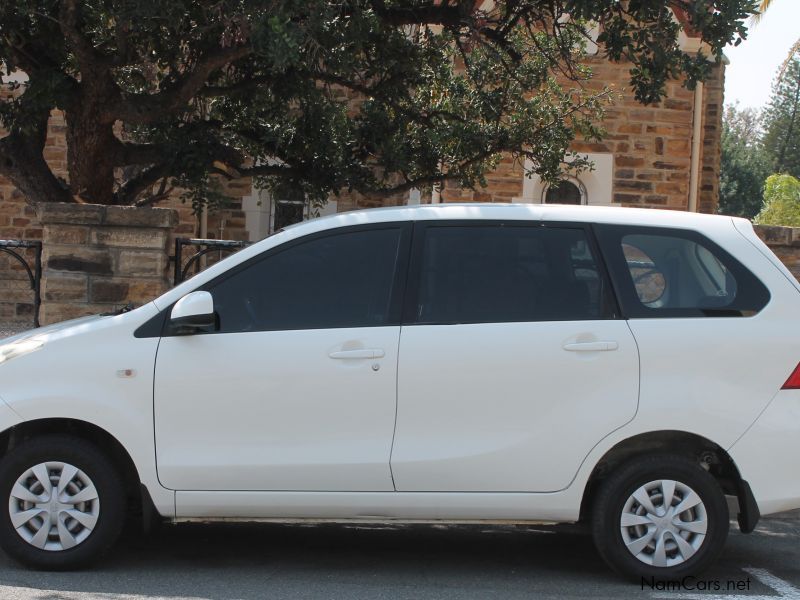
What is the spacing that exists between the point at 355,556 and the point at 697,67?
4.64 metres

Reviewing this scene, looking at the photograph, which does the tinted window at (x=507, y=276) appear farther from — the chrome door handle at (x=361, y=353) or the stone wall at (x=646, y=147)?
the stone wall at (x=646, y=147)

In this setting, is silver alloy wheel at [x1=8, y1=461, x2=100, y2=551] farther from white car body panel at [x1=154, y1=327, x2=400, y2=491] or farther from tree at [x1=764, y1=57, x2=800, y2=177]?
tree at [x1=764, y1=57, x2=800, y2=177]

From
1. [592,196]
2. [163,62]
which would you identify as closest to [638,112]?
[592,196]

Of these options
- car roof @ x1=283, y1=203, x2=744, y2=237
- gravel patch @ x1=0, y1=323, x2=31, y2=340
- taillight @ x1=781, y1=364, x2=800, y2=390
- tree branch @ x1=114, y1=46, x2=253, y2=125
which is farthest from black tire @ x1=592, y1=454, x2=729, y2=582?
gravel patch @ x1=0, y1=323, x2=31, y2=340

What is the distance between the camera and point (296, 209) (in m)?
17.3

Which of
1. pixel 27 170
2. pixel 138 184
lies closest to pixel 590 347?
pixel 138 184

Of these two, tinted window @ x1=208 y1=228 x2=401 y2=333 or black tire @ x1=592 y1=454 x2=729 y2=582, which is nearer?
black tire @ x1=592 y1=454 x2=729 y2=582

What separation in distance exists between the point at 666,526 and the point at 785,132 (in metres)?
Result: 52.1

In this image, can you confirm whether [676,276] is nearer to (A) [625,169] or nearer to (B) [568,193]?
(A) [625,169]

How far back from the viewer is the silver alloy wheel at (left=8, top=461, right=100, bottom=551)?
17.0 feet

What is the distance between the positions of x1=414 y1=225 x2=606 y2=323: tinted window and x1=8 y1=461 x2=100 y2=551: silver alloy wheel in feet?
6.03

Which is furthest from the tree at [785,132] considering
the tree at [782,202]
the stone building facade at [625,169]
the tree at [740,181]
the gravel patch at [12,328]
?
the gravel patch at [12,328]

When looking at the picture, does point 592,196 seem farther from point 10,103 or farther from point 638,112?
point 10,103

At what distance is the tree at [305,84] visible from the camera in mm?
7691
